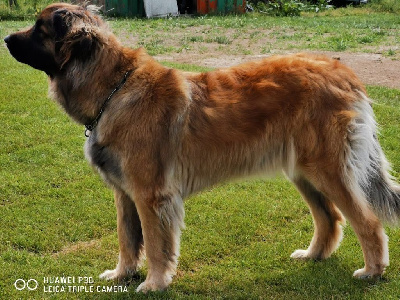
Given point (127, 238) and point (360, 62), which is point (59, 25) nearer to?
point (127, 238)

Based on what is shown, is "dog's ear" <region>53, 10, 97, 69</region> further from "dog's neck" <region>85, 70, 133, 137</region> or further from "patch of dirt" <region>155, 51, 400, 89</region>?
"patch of dirt" <region>155, 51, 400, 89</region>

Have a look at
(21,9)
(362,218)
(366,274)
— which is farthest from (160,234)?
(21,9)

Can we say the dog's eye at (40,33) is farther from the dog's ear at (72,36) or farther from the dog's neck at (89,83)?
the dog's neck at (89,83)

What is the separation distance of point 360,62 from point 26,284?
890cm

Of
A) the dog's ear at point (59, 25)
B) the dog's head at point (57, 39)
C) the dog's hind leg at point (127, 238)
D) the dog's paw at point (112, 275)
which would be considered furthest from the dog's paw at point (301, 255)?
the dog's ear at point (59, 25)

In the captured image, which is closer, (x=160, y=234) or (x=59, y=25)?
(x=59, y=25)

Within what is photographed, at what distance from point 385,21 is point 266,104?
49.3 feet

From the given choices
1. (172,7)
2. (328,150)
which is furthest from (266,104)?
(172,7)

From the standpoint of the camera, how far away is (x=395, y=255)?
14.2ft

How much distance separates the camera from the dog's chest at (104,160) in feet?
12.5

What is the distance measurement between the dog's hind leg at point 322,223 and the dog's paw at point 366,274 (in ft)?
1.31

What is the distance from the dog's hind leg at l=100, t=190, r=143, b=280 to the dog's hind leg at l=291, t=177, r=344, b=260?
1.33 m

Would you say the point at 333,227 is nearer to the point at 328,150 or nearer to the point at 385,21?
the point at 328,150

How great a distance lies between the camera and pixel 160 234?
3.87 metres
